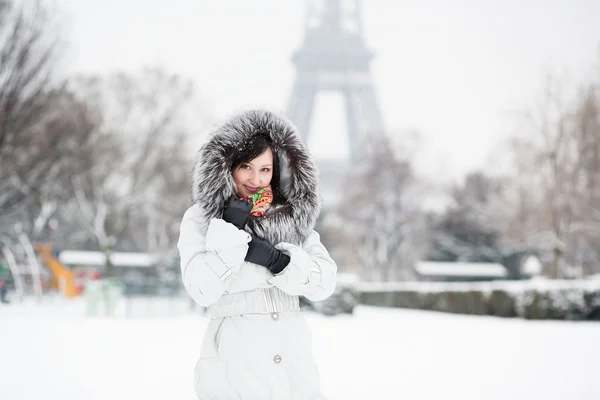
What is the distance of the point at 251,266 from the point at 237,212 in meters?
0.18

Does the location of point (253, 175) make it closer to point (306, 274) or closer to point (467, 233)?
point (306, 274)

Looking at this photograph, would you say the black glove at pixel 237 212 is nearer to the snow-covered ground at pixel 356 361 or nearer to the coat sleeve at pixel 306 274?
the coat sleeve at pixel 306 274

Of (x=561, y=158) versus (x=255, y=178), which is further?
(x=561, y=158)

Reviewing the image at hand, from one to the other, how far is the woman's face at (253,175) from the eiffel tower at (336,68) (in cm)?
3101

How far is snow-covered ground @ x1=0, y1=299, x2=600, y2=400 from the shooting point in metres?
4.36

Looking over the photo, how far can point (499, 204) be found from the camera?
2536cm

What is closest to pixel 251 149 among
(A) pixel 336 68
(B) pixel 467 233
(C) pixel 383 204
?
(C) pixel 383 204

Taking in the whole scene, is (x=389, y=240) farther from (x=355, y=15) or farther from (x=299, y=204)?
(x=299, y=204)

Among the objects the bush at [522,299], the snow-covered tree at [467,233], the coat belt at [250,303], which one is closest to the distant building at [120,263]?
the bush at [522,299]

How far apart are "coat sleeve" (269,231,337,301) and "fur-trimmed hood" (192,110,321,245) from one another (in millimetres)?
88

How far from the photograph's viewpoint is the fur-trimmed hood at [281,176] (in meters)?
2.04

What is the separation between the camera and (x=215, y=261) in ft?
6.18

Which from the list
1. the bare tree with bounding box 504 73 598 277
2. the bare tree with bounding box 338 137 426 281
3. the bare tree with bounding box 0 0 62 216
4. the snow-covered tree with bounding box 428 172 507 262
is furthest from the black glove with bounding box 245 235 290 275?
the snow-covered tree with bounding box 428 172 507 262

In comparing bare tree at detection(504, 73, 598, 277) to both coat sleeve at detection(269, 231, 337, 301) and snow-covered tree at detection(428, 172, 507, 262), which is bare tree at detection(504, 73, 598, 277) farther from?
coat sleeve at detection(269, 231, 337, 301)
